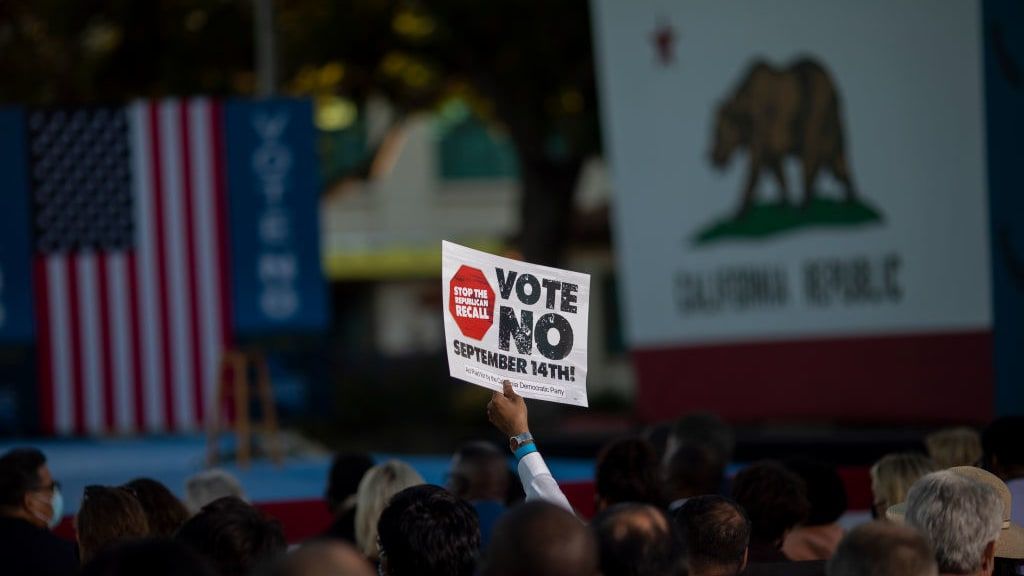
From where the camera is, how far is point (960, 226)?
1159cm

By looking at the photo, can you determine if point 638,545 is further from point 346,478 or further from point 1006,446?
point 346,478

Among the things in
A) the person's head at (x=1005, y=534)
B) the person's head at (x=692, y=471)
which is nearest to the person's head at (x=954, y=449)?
the person's head at (x=692, y=471)

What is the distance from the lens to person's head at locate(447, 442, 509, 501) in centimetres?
584

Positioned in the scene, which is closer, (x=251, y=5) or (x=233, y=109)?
(x=233, y=109)

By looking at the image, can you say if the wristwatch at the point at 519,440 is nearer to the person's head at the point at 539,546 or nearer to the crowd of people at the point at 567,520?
the crowd of people at the point at 567,520

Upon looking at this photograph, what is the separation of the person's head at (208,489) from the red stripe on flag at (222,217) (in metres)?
7.17

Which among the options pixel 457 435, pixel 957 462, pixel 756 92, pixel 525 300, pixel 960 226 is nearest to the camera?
pixel 525 300

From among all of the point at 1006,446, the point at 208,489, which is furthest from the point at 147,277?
the point at 1006,446

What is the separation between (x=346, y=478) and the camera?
641 centimetres

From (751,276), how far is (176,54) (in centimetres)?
765

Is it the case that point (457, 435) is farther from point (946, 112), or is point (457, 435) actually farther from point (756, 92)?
point (946, 112)

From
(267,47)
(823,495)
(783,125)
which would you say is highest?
(267,47)

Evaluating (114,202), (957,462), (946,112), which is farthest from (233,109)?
(957,462)

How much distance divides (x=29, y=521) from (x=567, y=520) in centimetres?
248
